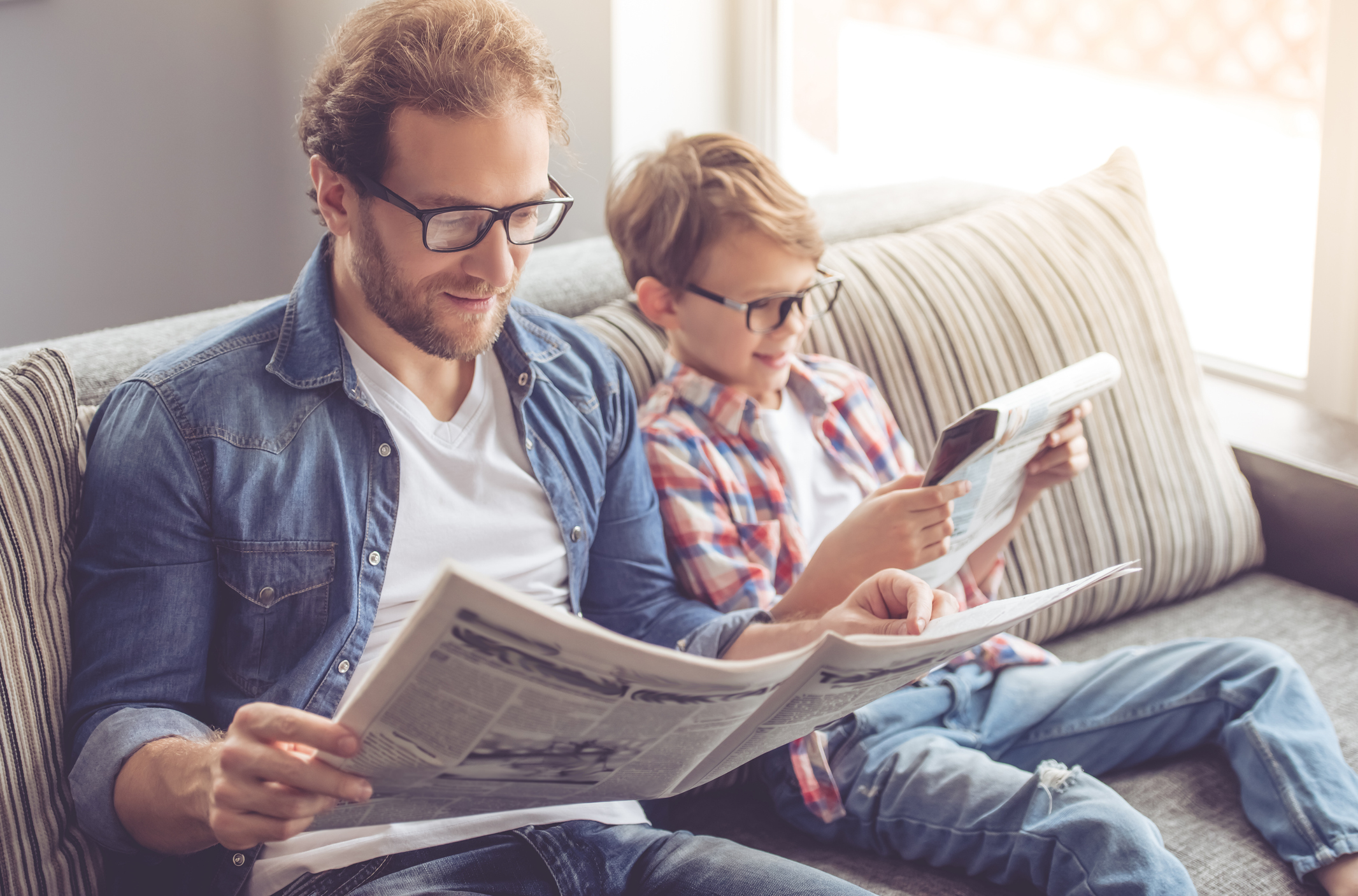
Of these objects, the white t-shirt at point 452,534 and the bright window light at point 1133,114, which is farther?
the bright window light at point 1133,114

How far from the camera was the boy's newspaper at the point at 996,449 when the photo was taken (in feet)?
3.69

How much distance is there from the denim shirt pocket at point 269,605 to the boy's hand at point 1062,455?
880 mm

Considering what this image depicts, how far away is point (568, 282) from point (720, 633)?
67cm

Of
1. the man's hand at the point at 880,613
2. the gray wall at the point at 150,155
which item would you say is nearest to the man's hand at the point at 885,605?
the man's hand at the point at 880,613

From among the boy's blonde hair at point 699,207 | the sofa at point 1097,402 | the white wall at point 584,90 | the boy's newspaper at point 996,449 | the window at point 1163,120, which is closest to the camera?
the boy's newspaper at point 996,449

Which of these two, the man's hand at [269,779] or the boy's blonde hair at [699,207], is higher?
the boy's blonde hair at [699,207]

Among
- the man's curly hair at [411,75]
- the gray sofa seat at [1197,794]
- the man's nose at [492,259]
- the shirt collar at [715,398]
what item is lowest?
the gray sofa seat at [1197,794]

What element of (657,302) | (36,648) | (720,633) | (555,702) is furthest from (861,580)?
(36,648)

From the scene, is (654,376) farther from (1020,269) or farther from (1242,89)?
(1242,89)

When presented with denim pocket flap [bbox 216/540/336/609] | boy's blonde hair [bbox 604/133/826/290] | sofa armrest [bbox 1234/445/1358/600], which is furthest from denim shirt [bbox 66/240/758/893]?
sofa armrest [bbox 1234/445/1358/600]

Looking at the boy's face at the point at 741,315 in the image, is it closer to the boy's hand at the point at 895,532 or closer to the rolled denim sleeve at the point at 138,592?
the boy's hand at the point at 895,532

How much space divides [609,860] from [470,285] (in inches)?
22.6

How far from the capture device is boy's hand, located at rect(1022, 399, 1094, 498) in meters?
1.38

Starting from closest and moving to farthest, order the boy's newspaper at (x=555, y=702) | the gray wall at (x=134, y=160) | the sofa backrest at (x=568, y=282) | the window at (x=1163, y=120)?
the boy's newspaper at (x=555, y=702) < the sofa backrest at (x=568, y=282) < the gray wall at (x=134, y=160) < the window at (x=1163, y=120)
